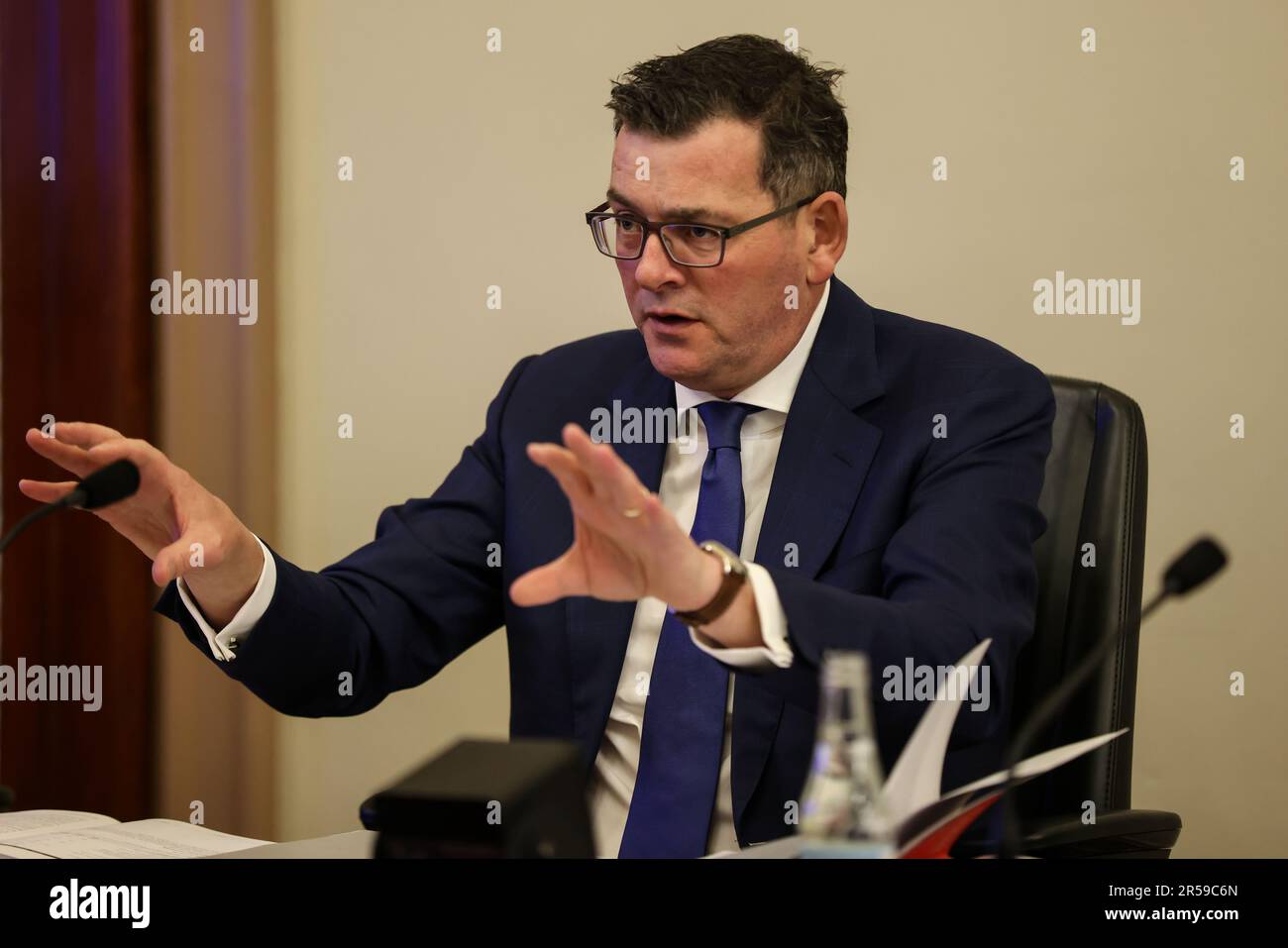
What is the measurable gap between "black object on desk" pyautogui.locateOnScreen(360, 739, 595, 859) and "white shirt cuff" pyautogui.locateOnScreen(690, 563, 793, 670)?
1.11ft

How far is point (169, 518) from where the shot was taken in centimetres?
136

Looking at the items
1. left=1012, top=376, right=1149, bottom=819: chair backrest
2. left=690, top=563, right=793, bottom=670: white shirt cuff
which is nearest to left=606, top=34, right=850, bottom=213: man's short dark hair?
left=1012, top=376, right=1149, bottom=819: chair backrest

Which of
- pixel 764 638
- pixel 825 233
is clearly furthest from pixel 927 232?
pixel 764 638

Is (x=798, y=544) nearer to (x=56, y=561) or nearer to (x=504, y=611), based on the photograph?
(x=504, y=611)

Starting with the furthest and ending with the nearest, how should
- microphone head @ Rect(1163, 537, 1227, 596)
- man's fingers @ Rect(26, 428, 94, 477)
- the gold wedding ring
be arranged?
man's fingers @ Rect(26, 428, 94, 477), the gold wedding ring, microphone head @ Rect(1163, 537, 1227, 596)

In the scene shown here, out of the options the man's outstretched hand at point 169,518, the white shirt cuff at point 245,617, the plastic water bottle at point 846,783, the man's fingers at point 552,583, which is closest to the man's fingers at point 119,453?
the man's outstretched hand at point 169,518

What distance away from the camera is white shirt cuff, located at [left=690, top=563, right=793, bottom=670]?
1105 mm

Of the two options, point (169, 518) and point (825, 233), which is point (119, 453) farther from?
point (825, 233)

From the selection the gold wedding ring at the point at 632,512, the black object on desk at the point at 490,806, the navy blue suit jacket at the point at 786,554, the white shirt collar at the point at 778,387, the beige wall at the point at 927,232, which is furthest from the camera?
the beige wall at the point at 927,232

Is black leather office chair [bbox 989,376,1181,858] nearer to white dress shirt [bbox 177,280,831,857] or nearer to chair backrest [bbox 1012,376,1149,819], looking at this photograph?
chair backrest [bbox 1012,376,1149,819]

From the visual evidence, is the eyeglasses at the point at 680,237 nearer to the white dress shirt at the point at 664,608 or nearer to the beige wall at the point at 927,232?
the white dress shirt at the point at 664,608

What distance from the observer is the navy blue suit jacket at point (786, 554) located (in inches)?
55.6

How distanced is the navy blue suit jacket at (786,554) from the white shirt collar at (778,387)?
0.07 feet

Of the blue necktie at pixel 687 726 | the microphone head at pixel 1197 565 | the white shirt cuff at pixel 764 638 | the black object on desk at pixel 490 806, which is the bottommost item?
the blue necktie at pixel 687 726
